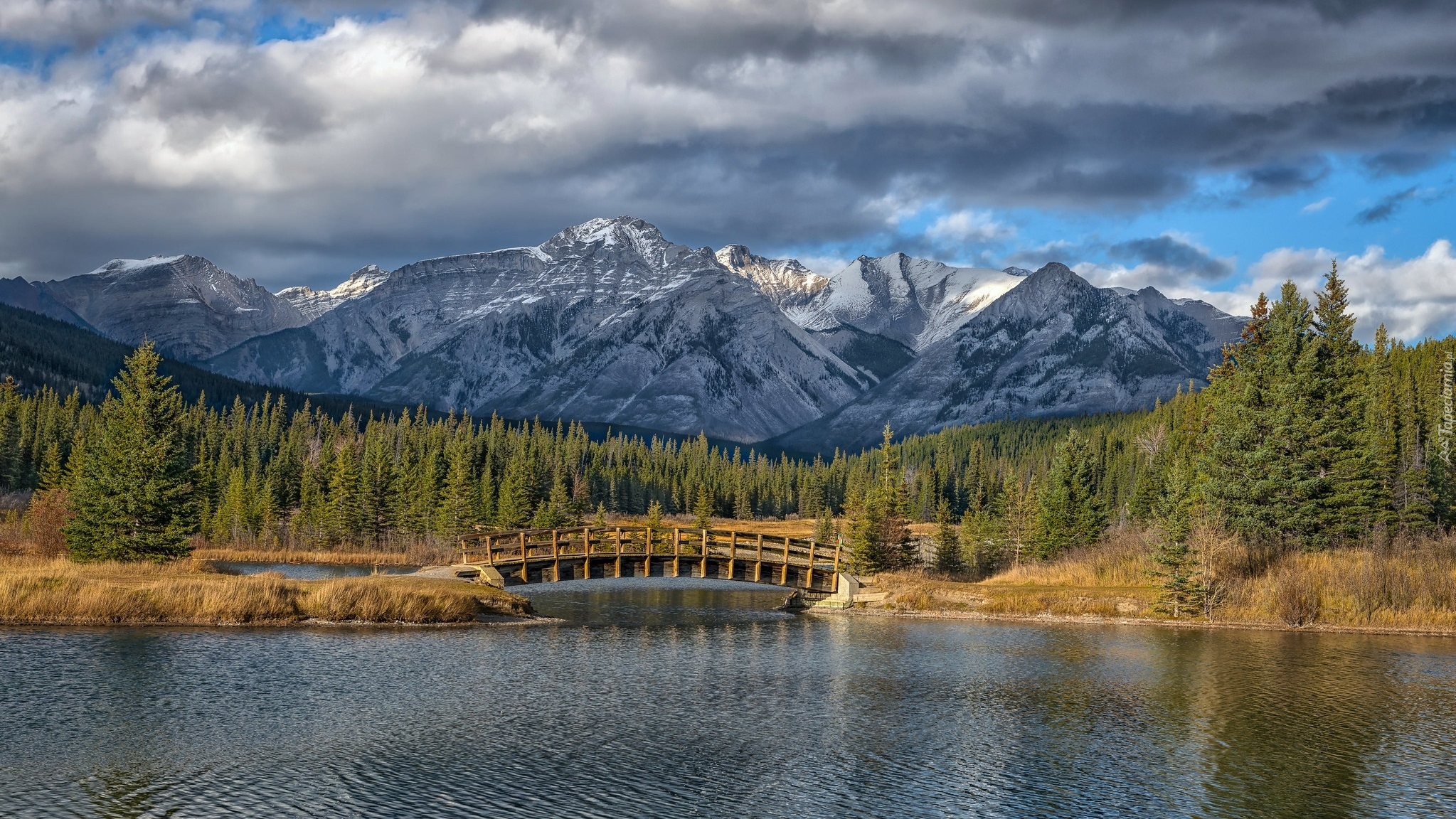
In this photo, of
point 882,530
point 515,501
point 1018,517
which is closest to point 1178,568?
point 882,530

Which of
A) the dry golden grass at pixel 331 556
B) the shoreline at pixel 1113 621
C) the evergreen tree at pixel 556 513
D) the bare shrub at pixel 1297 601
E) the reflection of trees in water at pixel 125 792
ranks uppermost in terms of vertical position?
the evergreen tree at pixel 556 513

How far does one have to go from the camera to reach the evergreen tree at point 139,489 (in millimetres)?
66062

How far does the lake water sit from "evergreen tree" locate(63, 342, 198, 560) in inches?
709

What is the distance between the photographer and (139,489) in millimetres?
66250

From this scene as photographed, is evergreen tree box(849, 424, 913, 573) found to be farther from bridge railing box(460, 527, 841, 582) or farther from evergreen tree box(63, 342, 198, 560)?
evergreen tree box(63, 342, 198, 560)

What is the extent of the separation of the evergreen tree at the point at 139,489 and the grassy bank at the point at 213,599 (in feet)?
12.3

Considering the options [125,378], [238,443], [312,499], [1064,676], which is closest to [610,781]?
[1064,676]

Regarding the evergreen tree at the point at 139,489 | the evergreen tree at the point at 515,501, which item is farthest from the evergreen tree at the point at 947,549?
the evergreen tree at the point at 515,501

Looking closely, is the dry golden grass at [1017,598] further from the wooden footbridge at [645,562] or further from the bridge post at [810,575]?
→ the wooden footbridge at [645,562]

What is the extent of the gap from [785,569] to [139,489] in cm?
3835

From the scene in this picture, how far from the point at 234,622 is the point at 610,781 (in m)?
31.9

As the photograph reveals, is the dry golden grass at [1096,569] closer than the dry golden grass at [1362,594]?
No

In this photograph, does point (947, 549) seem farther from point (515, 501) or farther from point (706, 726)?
point (515, 501)

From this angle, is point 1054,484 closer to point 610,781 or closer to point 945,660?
point 945,660
